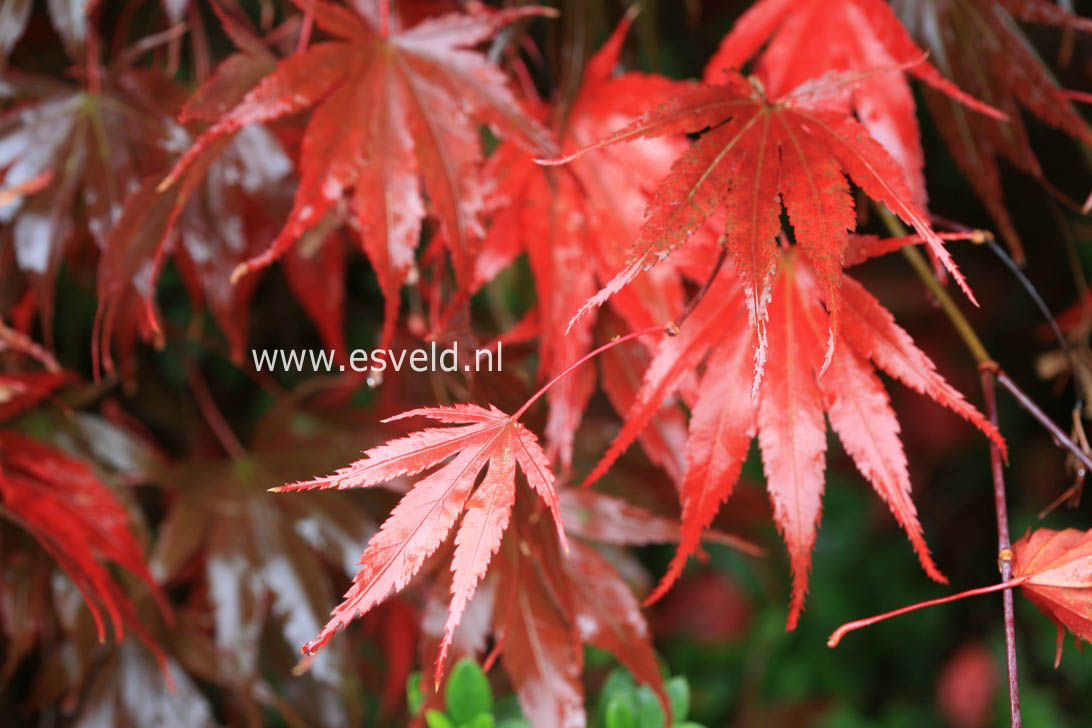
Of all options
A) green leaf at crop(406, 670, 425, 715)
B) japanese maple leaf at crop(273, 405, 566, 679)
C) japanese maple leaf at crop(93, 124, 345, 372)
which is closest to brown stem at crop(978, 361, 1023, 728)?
japanese maple leaf at crop(273, 405, 566, 679)

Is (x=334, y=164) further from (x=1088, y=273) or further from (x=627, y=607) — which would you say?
(x=1088, y=273)

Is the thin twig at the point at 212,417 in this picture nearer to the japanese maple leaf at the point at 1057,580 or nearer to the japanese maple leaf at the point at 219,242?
the japanese maple leaf at the point at 219,242

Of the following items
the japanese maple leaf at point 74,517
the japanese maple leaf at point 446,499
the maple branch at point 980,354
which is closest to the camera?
the japanese maple leaf at point 446,499

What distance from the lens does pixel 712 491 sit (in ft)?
1.36

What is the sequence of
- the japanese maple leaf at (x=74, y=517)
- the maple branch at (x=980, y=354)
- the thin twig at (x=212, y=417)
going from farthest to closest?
the thin twig at (x=212, y=417) < the japanese maple leaf at (x=74, y=517) < the maple branch at (x=980, y=354)

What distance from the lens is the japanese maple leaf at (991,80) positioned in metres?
0.51

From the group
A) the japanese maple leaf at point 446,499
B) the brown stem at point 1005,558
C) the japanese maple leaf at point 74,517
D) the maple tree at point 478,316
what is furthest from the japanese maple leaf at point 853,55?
the japanese maple leaf at point 74,517

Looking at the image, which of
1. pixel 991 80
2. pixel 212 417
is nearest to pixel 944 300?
pixel 991 80

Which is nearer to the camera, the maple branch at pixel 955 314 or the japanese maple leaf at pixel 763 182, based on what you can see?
the japanese maple leaf at pixel 763 182

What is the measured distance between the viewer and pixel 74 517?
1.97ft

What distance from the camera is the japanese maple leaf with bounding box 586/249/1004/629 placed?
402mm

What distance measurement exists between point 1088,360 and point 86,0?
739mm

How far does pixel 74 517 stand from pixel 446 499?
0.38 meters

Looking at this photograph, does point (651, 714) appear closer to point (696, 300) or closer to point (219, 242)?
point (696, 300)
